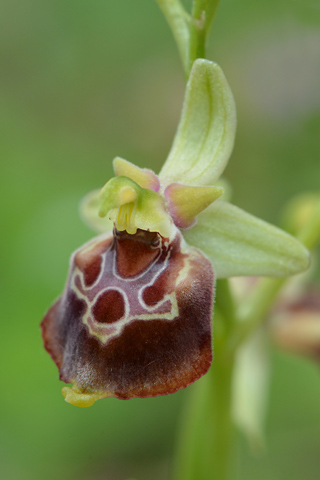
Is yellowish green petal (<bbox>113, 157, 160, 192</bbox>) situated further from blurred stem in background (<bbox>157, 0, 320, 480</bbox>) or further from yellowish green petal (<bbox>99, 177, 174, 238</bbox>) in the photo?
blurred stem in background (<bbox>157, 0, 320, 480</bbox>)

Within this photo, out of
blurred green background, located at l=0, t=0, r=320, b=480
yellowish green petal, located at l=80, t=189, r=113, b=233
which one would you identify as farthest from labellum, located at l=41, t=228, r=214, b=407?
blurred green background, located at l=0, t=0, r=320, b=480

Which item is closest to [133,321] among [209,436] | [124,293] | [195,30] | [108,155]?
[124,293]

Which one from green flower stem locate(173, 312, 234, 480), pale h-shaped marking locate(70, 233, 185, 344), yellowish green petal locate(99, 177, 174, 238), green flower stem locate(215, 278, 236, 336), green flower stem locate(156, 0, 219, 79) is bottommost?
green flower stem locate(173, 312, 234, 480)

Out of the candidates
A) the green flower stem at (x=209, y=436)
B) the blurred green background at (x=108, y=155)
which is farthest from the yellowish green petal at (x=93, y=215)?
the blurred green background at (x=108, y=155)

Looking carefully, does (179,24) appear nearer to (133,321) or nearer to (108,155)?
(133,321)

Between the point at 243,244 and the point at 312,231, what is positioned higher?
the point at 243,244

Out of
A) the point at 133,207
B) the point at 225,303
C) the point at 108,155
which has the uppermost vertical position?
the point at 133,207
